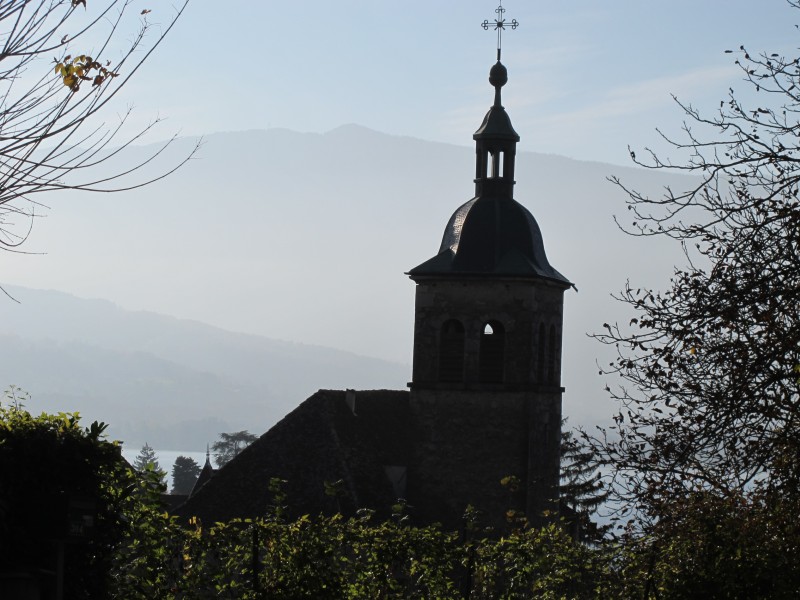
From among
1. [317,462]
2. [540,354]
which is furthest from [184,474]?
[317,462]

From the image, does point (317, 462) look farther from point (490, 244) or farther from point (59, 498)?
point (59, 498)

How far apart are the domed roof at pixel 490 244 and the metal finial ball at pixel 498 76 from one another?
3274 millimetres

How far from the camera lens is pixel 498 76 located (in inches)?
1361

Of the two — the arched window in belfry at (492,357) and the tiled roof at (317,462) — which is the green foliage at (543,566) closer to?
the tiled roof at (317,462)

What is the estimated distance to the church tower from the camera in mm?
32438

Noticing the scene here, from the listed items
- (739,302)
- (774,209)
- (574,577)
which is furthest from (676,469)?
(574,577)

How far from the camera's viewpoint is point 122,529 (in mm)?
12859

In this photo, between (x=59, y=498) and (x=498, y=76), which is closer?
(x=59, y=498)

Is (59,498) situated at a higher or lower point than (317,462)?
lower

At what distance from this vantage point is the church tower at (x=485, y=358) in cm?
3244

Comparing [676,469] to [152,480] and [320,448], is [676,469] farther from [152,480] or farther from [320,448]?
[320,448]

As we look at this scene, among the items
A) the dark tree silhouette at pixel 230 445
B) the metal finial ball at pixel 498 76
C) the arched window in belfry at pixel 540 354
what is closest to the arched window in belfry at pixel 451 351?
the arched window in belfry at pixel 540 354

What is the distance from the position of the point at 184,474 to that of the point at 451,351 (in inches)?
1970

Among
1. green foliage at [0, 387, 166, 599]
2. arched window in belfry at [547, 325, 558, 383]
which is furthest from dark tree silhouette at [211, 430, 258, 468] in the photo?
green foliage at [0, 387, 166, 599]
